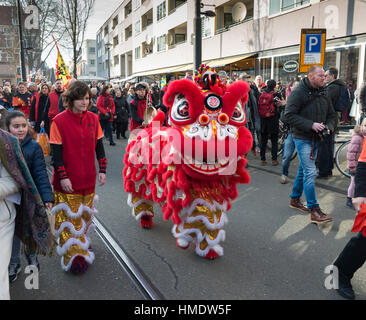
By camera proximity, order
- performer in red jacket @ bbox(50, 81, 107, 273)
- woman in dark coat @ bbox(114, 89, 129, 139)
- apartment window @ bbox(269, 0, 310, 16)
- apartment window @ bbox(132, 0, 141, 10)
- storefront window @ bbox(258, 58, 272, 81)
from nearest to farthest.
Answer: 1. performer in red jacket @ bbox(50, 81, 107, 273)
2. woman in dark coat @ bbox(114, 89, 129, 139)
3. apartment window @ bbox(269, 0, 310, 16)
4. storefront window @ bbox(258, 58, 272, 81)
5. apartment window @ bbox(132, 0, 141, 10)

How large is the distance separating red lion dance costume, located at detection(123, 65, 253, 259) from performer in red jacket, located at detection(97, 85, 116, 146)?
7874 millimetres

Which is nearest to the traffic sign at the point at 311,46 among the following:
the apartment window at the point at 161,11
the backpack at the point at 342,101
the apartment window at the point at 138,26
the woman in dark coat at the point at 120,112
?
the backpack at the point at 342,101

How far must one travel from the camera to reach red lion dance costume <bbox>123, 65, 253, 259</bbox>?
10.9ft

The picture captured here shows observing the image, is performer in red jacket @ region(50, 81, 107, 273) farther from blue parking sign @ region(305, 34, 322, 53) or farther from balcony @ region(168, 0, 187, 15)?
balcony @ region(168, 0, 187, 15)

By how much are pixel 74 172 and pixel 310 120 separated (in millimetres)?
3005

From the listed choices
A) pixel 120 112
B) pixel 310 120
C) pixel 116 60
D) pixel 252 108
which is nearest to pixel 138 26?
pixel 116 60

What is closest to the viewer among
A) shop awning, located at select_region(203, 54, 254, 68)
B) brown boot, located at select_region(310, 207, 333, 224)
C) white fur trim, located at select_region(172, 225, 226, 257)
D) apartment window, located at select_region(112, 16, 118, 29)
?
white fur trim, located at select_region(172, 225, 226, 257)

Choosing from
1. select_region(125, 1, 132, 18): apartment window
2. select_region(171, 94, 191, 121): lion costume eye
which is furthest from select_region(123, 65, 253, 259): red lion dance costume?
select_region(125, 1, 132, 18): apartment window

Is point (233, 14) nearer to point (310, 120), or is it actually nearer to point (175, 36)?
point (175, 36)

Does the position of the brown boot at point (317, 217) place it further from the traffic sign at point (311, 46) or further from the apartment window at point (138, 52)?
the apartment window at point (138, 52)

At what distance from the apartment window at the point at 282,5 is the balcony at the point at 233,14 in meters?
2.05

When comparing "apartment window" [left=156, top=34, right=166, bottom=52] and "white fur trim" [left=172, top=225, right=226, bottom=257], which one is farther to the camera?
"apartment window" [left=156, top=34, right=166, bottom=52]

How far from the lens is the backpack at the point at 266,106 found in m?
7.87
